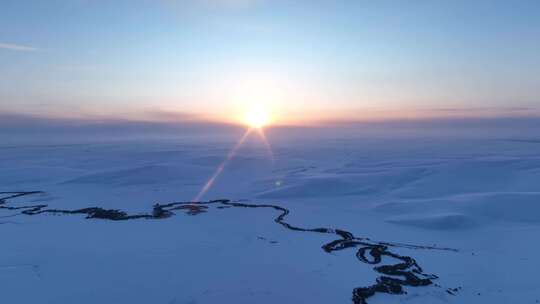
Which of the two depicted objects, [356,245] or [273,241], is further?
[273,241]

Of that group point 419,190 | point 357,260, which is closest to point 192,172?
point 419,190

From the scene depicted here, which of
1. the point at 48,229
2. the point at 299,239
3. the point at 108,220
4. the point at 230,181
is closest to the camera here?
the point at 299,239

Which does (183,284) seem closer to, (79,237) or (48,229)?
(79,237)

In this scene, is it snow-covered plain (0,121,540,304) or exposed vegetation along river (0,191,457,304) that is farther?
exposed vegetation along river (0,191,457,304)

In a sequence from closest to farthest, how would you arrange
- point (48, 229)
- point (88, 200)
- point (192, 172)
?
point (48, 229)
point (88, 200)
point (192, 172)

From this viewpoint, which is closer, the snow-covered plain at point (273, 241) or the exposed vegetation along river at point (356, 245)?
the snow-covered plain at point (273, 241)

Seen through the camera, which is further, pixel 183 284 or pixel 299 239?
pixel 299 239
